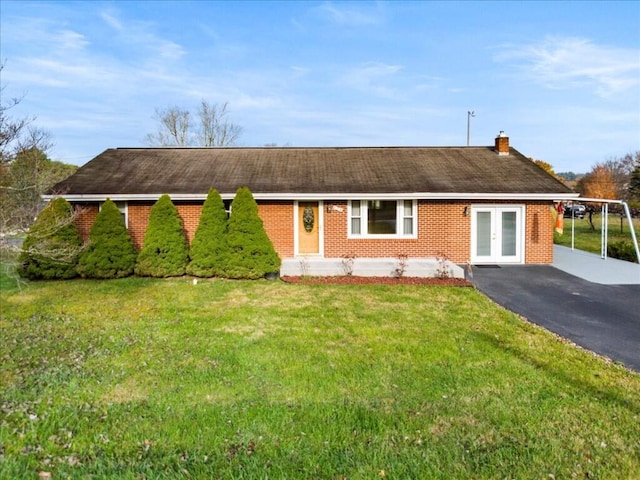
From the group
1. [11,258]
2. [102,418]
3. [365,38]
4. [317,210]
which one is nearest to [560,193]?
[317,210]

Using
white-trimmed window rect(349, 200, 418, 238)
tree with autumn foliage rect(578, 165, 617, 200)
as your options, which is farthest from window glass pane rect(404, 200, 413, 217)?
tree with autumn foliage rect(578, 165, 617, 200)

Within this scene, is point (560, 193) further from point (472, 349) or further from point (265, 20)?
point (265, 20)

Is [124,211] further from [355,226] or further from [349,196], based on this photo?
[355,226]

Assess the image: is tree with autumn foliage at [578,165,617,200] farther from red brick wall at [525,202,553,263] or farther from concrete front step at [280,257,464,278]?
concrete front step at [280,257,464,278]

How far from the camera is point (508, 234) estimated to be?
13.7m

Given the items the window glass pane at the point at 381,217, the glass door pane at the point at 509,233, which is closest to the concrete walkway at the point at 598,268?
the glass door pane at the point at 509,233

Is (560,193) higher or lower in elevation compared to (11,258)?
higher

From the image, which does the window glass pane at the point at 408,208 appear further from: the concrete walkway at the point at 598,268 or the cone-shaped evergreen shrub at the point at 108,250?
the cone-shaped evergreen shrub at the point at 108,250

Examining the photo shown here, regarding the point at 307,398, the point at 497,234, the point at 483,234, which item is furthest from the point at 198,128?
the point at 307,398

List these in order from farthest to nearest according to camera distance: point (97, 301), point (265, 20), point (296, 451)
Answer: point (265, 20) → point (97, 301) → point (296, 451)

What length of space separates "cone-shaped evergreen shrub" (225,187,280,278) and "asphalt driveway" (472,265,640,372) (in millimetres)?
5766

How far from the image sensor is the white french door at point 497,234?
44.6 feet

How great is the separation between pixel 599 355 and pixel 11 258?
1412 cm

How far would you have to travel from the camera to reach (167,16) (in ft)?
49.2
